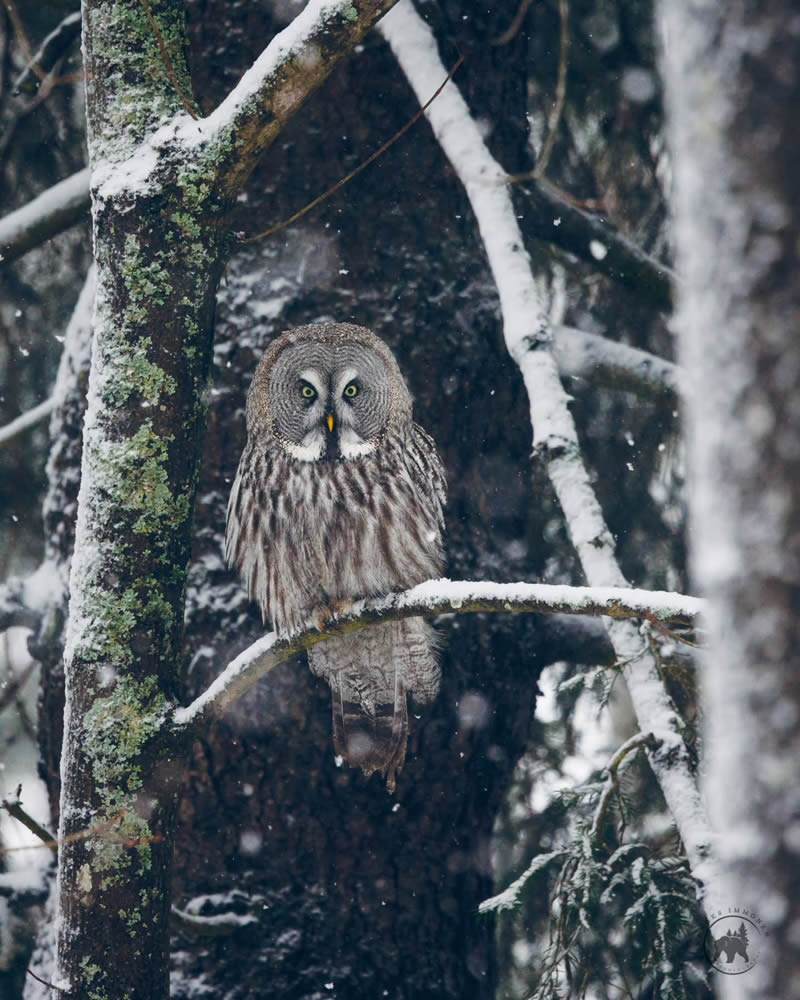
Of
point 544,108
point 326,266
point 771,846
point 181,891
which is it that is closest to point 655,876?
point 181,891

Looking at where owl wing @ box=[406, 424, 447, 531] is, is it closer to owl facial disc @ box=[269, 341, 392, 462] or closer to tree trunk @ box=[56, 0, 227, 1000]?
owl facial disc @ box=[269, 341, 392, 462]

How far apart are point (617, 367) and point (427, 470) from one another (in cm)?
74

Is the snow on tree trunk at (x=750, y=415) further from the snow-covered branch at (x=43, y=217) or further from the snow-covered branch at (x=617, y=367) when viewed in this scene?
the snow-covered branch at (x=43, y=217)

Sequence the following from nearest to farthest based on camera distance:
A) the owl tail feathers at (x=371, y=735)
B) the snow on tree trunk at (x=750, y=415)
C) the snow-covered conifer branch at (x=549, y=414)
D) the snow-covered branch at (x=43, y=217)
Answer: the snow on tree trunk at (x=750, y=415), the snow-covered conifer branch at (x=549, y=414), the owl tail feathers at (x=371, y=735), the snow-covered branch at (x=43, y=217)

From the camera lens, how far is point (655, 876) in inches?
108

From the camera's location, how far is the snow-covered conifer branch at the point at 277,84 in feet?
7.09

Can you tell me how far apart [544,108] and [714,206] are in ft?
13.2

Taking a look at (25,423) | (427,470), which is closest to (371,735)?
(427,470)

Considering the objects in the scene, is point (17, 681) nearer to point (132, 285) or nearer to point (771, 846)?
point (132, 285)

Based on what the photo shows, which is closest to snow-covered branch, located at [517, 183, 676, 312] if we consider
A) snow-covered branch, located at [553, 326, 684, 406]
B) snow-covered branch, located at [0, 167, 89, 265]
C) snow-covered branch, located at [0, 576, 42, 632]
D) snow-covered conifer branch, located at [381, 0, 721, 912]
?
snow-covered branch, located at [553, 326, 684, 406]

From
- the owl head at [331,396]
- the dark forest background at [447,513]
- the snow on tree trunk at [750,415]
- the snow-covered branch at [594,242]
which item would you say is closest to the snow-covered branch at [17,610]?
the dark forest background at [447,513]

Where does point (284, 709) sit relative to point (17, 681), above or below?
below

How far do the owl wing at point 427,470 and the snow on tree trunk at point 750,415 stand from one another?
2589 mm

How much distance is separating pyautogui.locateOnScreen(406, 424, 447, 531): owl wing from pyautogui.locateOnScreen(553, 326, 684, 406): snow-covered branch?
0.53m
